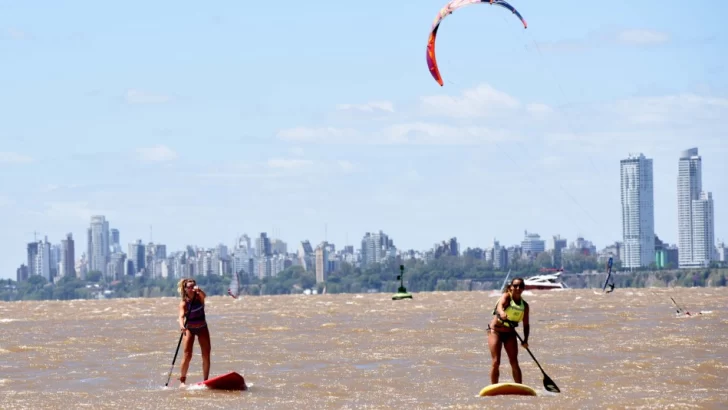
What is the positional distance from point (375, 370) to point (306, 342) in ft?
30.4

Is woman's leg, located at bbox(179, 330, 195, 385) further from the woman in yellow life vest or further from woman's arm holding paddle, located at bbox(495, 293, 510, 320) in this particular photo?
woman's arm holding paddle, located at bbox(495, 293, 510, 320)

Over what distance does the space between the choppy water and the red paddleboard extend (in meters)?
0.28

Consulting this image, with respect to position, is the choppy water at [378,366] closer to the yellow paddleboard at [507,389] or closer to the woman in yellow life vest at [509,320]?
the yellow paddleboard at [507,389]

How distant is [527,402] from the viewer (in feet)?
71.1

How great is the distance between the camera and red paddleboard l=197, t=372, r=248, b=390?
23969 mm

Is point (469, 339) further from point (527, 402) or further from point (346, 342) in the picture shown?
point (527, 402)

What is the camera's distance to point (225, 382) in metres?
24.0

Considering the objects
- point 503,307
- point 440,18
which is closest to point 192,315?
point 503,307

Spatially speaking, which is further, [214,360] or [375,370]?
[214,360]

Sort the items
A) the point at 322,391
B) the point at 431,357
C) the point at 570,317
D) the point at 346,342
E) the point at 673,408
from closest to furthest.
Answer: the point at 673,408
the point at 322,391
the point at 431,357
the point at 346,342
the point at 570,317

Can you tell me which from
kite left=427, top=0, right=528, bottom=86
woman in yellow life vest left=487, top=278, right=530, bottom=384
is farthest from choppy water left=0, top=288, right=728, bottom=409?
kite left=427, top=0, right=528, bottom=86

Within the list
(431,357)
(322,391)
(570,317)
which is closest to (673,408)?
(322,391)

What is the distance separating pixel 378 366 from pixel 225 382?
5.23 m

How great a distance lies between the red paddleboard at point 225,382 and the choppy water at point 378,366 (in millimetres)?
282
